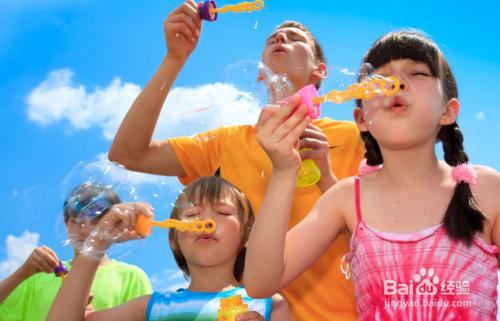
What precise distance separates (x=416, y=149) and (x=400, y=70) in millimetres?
269

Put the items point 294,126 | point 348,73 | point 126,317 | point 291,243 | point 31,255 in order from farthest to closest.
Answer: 1. point 31,255
2. point 126,317
3. point 348,73
4. point 291,243
5. point 294,126

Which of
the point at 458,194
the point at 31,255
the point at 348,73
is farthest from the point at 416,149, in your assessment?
the point at 31,255

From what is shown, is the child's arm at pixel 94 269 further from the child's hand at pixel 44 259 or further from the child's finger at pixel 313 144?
the child's finger at pixel 313 144

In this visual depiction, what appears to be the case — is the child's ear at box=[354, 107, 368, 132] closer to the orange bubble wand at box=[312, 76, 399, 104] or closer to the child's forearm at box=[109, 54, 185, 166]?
the orange bubble wand at box=[312, 76, 399, 104]

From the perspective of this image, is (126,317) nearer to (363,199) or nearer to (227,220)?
(227,220)

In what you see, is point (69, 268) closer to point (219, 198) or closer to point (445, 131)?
point (219, 198)

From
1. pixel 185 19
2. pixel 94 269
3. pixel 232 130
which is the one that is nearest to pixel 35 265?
pixel 94 269

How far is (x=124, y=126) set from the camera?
2916 mm

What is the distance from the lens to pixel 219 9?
102 inches

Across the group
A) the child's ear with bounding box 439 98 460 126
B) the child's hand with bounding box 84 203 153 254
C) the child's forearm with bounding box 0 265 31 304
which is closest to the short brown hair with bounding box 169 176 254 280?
the child's hand with bounding box 84 203 153 254

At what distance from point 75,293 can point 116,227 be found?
13.1 inches

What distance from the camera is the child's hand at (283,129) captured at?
1804 mm

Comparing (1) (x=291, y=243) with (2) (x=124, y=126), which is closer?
(1) (x=291, y=243)

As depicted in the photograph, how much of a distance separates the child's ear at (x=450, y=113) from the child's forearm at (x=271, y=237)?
584 millimetres
